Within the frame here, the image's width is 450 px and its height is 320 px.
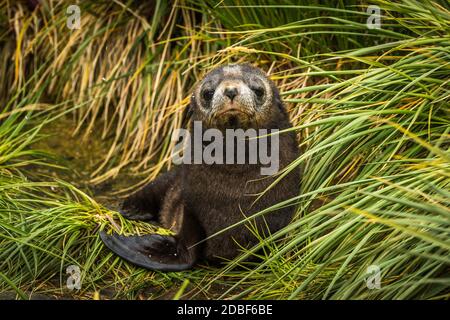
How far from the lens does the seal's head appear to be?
15.9 feet

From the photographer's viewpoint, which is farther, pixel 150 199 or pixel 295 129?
pixel 150 199

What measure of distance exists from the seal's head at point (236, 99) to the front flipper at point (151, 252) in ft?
2.53

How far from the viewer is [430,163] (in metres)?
3.70

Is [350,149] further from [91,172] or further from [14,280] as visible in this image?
[91,172]

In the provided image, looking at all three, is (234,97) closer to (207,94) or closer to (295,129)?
(207,94)

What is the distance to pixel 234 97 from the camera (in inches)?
190

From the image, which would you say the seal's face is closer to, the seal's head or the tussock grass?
the seal's head

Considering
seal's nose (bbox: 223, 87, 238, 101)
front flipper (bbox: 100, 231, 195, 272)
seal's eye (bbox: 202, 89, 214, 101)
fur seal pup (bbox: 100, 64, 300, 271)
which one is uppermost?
seal's eye (bbox: 202, 89, 214, 101)

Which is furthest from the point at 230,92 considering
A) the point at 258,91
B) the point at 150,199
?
the point at 150,199

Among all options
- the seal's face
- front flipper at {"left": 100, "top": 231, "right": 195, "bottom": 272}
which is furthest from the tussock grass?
the seal's face

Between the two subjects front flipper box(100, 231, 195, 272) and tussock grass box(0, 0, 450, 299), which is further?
front flipper box(100, 231, 195, 272)

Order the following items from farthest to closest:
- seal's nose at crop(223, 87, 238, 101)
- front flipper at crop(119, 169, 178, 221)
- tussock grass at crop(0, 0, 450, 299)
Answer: front flipper at crop(119, 169, 178, 221) < seal's nose at crop(223, 87, 238, 101) < tussock grass at crop(0, 0, 450, 299)

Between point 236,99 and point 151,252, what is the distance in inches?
41.1
